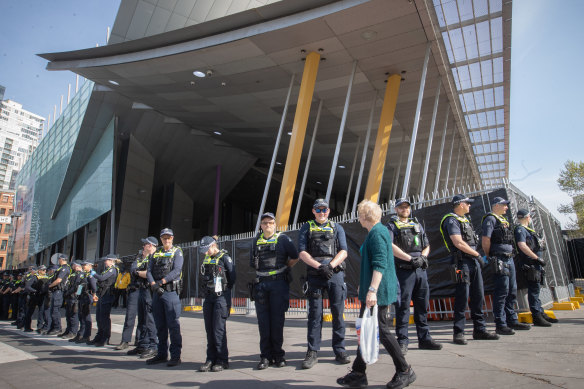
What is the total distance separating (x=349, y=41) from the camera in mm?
13305

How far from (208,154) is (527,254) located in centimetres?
2418

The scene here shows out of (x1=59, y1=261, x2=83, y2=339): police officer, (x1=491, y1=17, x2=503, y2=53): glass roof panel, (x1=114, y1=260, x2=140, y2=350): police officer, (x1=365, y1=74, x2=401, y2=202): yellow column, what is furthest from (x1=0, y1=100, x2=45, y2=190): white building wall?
(x1=491, y1=17, x2=503, y2=53): glass roof panel

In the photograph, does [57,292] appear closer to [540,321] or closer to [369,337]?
[369,337]

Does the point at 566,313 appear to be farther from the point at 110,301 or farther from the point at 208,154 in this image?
the point at 208,154

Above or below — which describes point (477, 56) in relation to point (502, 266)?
above

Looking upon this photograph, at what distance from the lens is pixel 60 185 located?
27844mm

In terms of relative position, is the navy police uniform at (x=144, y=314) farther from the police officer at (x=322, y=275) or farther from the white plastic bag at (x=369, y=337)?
the white plastic bag at (x=369, y=337)

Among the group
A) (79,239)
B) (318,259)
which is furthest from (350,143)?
(79,239)

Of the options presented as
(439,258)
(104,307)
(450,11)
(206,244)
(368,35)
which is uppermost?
(450,11)

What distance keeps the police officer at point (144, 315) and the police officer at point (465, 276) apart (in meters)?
4.48

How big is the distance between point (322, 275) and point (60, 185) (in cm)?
2978

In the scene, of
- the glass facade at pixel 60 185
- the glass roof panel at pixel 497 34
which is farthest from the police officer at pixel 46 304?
the glass roof panel at pixel 497 34

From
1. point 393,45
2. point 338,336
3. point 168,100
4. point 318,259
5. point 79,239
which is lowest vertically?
point 338,336

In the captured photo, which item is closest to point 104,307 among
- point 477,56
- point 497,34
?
point 497,34
